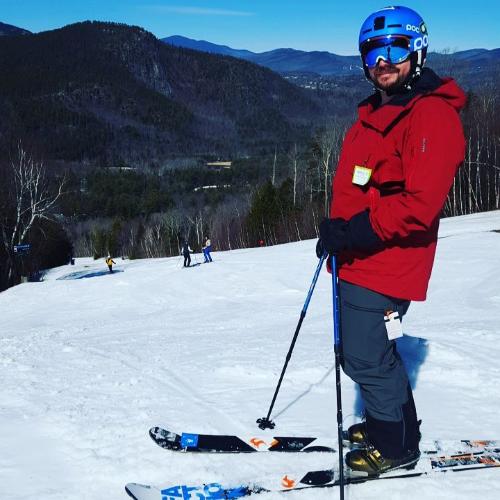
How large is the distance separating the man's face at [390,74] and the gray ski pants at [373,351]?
0.91 meters

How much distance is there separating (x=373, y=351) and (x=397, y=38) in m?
1.38

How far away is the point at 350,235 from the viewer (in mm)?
2326

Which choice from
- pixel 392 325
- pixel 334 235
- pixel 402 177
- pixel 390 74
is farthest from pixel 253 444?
pixel 390 74

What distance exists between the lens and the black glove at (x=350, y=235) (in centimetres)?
228

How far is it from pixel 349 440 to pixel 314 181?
5074cm

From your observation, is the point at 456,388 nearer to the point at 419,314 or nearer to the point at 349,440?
the point at 349,440

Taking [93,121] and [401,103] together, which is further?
[93,121]

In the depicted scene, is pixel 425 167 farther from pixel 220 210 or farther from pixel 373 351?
pixel 220 210

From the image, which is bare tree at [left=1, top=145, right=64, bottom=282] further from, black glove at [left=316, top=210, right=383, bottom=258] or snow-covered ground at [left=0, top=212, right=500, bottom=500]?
black glove at [left=316, top=210, right=383, bottom=258]

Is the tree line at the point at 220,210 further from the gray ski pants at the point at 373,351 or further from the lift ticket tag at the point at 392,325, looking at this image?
the lift ticket tag at the point at 392,325

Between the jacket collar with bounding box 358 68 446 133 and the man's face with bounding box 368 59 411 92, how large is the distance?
0.06m

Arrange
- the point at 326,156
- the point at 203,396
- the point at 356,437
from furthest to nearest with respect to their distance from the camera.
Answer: the point at 326,156, the point at 203,396, the point at 356,437

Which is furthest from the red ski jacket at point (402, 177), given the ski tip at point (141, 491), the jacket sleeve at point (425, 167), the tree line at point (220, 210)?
the tree line at point (220, 210)

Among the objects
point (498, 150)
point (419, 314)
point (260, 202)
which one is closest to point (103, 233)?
point (260, 202)
